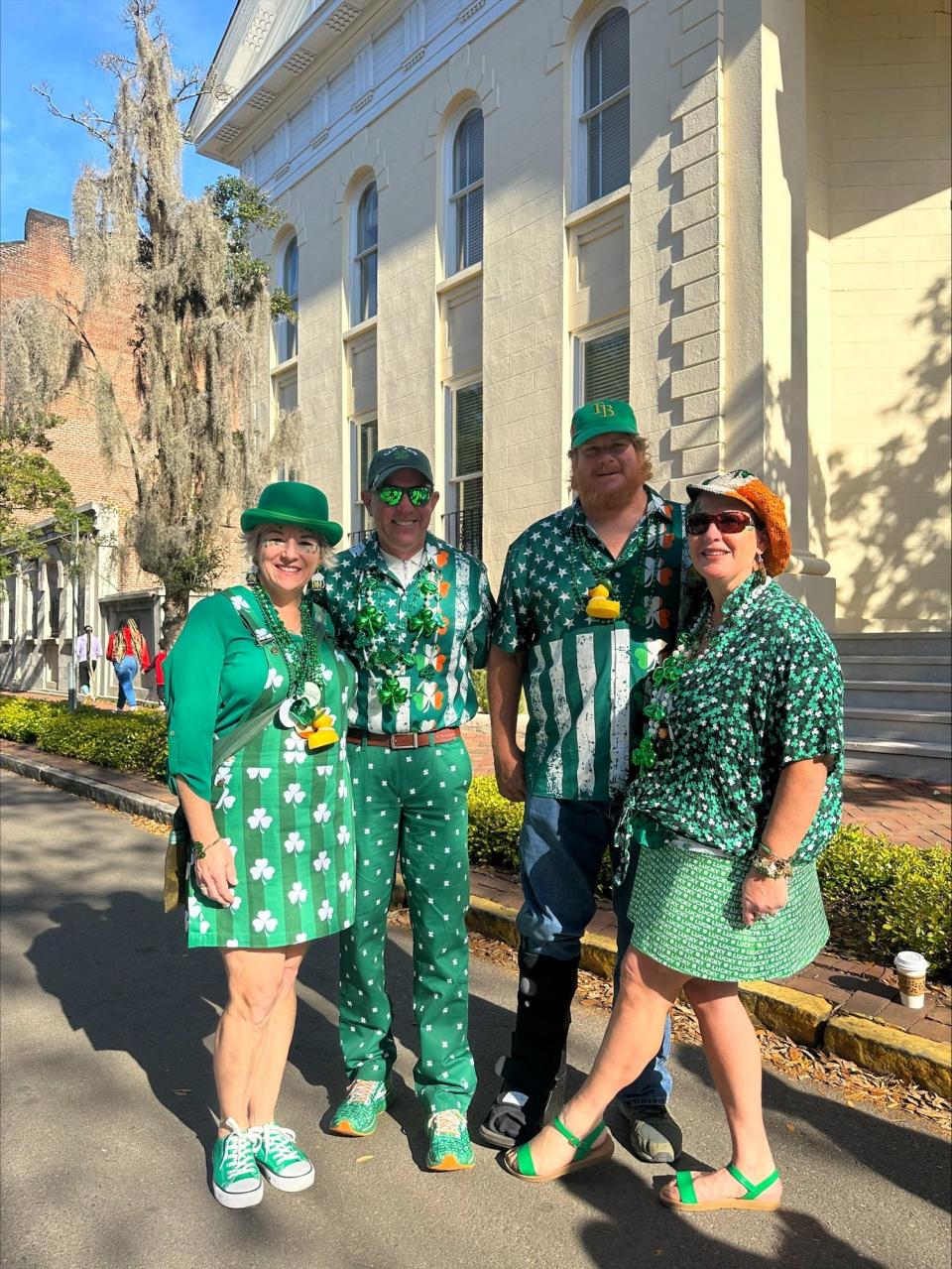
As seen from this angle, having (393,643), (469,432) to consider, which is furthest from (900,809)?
(469,432)

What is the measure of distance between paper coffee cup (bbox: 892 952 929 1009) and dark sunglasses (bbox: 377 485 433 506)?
259cm

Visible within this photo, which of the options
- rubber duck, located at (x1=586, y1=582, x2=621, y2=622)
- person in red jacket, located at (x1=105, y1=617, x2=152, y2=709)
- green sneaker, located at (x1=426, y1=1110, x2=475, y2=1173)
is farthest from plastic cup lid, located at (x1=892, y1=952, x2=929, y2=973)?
person in red jacket, located at (x1=105, y1=617, x2=152, y2=709)

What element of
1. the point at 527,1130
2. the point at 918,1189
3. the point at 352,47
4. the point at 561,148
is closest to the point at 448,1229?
the point at 527,1130

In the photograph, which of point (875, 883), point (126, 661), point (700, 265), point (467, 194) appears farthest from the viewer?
point (126, 661)

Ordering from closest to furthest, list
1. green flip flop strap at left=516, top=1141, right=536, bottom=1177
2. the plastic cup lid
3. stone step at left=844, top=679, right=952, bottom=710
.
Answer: green flip flop strap at left=516, top=1141, right=536, bottom=1177 → the plastic cup lid → stone step at left=844, top=679, right=952, bottom=710

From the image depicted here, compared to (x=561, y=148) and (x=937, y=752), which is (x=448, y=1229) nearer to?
(x=937, y=752)

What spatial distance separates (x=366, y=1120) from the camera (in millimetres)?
3164

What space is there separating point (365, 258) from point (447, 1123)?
16069 millimetres

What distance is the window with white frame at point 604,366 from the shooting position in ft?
38.8

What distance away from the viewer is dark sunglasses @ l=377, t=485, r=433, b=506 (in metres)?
3.17

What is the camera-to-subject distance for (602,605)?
2.98 m

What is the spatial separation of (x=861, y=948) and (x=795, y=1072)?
36.7 inches

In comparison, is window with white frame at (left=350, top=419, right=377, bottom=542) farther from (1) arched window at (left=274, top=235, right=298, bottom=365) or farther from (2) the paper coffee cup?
(2) the paper coffee cup

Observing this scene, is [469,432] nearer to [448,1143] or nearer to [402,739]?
[402,739]
